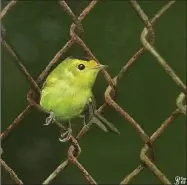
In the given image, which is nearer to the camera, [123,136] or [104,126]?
[104,126]

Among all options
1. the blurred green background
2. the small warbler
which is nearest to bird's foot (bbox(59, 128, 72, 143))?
the small warbler

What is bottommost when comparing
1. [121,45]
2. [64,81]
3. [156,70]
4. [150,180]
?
[150,180]

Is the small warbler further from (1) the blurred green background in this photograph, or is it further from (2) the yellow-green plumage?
(1) the blurred green background

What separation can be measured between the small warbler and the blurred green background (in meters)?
0.83

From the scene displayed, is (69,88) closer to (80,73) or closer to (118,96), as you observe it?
(80,73)

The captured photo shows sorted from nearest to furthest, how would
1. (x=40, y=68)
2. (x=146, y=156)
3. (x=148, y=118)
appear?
(x=146, y=156) → (x=40, y=68) → (x=148, y=118)

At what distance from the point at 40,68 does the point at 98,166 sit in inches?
11.8

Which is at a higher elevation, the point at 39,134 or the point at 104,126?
the point at 104,126

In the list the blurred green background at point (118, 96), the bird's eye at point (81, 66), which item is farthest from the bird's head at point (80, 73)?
the blurred green background at point (118, 96)

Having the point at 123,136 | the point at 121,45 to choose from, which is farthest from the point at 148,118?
the point at 121,45

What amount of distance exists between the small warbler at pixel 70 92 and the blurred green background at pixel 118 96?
83 centimetres

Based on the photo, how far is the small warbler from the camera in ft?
3.56

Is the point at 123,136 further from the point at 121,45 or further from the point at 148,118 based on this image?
the point at 121,45

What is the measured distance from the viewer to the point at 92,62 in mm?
1066
